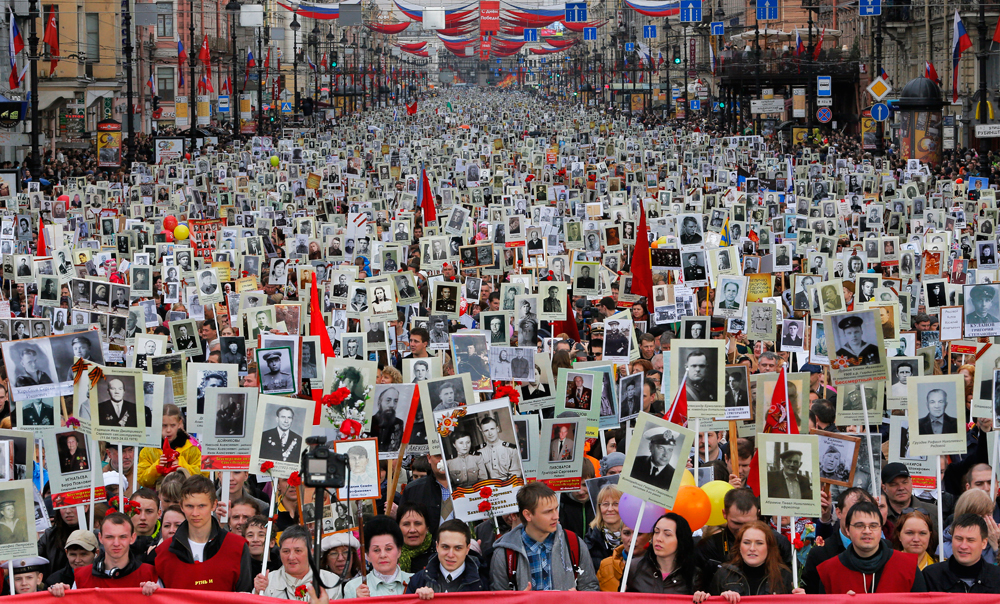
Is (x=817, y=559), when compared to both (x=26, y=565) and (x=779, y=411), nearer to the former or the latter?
(x=779, y=411)

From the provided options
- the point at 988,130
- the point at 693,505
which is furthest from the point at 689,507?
the point at 988,130

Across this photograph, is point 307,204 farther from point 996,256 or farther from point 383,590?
point 383,590

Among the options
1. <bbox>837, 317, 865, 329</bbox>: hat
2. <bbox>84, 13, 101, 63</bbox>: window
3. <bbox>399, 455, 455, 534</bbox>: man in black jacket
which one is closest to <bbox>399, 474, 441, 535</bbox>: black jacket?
<bbox>399, 455, 455, 534</bbox>: man in black jacket

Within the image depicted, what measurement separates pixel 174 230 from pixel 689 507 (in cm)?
1679

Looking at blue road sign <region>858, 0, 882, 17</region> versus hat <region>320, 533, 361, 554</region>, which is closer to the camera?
hat <region>320, 533, 361, 554</region>

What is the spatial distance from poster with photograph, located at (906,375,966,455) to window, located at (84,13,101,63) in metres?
56.4

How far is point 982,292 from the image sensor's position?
12.5 meters

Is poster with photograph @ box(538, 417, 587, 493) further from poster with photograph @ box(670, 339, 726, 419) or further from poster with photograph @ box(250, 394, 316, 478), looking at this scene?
poster with photograph @ box(250, 394, 316, 478)

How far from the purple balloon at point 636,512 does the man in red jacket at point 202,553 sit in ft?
6.57

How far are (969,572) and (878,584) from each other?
42 centimetres

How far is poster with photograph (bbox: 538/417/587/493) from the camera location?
8523 mm

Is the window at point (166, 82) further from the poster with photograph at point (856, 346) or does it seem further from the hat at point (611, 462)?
the hat at point (611, 462)

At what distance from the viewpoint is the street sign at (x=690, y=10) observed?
51.4 meters

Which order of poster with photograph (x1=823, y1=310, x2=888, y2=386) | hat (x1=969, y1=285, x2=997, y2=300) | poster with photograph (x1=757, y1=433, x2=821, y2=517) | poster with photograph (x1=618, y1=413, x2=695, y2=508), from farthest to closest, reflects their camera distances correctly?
hat (x1=969, y1=285, x2=997, y2=300), poster with photograph (x1=823, y1=310, x2=888, y2=386), poster with photograph (x1=757, y1=433, x2=821, y2=517), poster with photograph (x1=618, y1=413, x2=695, y2=508)
